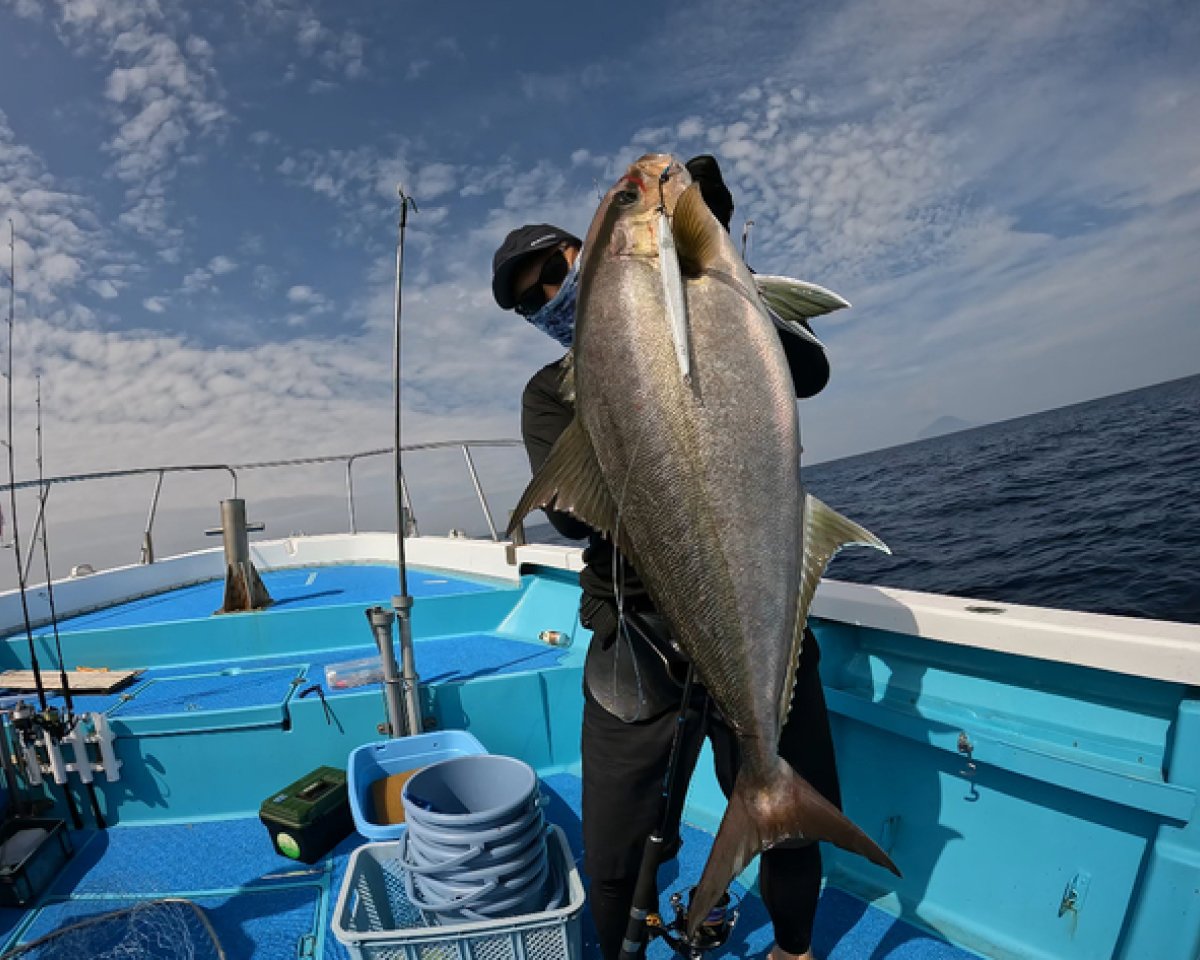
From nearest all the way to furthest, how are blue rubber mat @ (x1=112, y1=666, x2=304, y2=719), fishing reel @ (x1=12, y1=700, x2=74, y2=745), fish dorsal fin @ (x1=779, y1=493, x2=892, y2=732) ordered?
fish dorsal fin @ (x1=779, y1=493, x2=892, y2=732) → fishing reel @ (x1=12, y1=700, x2=74, y2=745) → blue rubber mat @ (x1=112, y1=666, x2=304, y2=719)

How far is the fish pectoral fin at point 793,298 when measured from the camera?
64.9 inches

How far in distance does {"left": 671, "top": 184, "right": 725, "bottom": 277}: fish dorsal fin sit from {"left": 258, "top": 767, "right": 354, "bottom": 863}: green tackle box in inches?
133

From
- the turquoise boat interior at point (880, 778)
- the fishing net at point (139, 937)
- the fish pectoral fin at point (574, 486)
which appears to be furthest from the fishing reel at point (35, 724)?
the fish pectoral fin at point (574, 486)

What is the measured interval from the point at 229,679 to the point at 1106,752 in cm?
571

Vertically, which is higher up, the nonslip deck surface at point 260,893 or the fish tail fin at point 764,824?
the fish tail fin at point 764,824

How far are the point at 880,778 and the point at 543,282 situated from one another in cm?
235

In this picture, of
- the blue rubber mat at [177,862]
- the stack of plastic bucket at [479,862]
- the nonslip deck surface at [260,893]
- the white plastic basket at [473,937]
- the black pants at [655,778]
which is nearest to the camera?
the black pants at [655,778]

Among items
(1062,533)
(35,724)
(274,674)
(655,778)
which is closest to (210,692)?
(274,674)

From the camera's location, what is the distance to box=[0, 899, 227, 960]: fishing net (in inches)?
108

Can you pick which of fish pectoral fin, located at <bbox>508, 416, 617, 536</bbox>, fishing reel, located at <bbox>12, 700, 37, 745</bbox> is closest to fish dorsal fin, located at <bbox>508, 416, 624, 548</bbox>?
fish pectoral fin, located at <bbox>508, 416, 617, 536</bbox>

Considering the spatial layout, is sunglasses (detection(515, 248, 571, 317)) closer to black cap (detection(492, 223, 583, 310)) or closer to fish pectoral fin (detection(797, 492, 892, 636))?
black cap (detection(492, 223, 583, 310))

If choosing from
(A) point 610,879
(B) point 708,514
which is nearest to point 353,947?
(A) point 610,879

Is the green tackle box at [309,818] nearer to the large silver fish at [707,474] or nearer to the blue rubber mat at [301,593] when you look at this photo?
the large silver fish at [707,474]

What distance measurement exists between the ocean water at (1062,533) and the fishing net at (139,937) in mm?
3518
